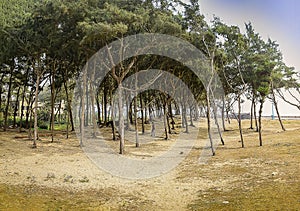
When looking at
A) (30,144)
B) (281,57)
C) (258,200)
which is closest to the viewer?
(258,200)

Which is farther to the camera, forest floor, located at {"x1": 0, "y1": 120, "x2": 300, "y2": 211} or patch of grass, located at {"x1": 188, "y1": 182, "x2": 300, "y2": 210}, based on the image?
forest floor, located at {"x1": 0, "y1": 120, "x2": 300, "y2": 211}

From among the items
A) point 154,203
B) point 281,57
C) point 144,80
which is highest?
point 281,57

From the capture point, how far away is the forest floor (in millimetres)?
9266

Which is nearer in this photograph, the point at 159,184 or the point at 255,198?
the point at 255,198

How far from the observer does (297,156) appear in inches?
597

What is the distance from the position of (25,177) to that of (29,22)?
11396 millimetres

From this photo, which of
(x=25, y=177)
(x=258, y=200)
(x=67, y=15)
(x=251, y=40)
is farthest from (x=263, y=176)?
(x=251, y=40)

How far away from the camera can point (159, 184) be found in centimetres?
1266

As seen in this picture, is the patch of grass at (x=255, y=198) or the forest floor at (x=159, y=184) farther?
the forest floor at (x=159, y=184)

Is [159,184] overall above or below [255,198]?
below

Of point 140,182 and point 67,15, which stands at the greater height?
point 67,15

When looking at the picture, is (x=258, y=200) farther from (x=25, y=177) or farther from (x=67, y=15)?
(x=67, y=15)

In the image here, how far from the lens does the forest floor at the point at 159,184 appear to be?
30.4ft

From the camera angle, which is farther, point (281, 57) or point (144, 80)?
point (281, 57)
